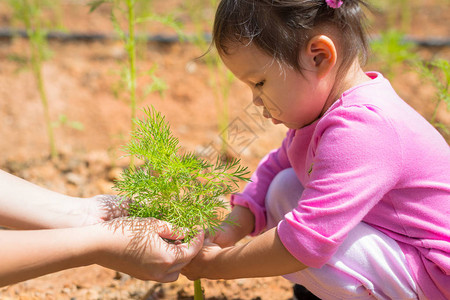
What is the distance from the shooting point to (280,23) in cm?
117

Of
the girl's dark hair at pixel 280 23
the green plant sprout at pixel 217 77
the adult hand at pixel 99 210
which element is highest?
the green plant sprout at pixel 217 77

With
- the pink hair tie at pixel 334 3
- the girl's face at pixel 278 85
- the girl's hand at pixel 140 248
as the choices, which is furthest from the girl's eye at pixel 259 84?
the girl's hand at pixel 140 248

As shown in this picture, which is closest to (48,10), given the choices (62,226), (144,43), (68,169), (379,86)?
(144,43)

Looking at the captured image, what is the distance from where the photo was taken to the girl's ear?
1.16m

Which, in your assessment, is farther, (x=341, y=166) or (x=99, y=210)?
(x=99, y=210)

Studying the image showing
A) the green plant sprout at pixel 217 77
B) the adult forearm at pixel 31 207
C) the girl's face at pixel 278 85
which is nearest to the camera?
the girl's face at pixel 278 85

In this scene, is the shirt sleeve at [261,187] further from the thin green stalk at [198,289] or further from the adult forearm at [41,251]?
the adult forearm at [41,251]

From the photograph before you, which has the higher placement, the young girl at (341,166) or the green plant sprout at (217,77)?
the green plant sprout at (217,77)

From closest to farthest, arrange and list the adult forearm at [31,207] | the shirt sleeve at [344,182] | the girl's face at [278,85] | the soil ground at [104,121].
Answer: the shirt sleeve at [344,182], the girl's face at [278,85], the adult forearm at [31,207], the soil ground at [104,121]

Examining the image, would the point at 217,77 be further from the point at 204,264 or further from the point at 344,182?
the point at 344,182

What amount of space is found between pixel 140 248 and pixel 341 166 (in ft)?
1.76

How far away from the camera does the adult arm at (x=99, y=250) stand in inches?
43.6

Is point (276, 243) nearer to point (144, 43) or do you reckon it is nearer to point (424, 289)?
point (424, 289)

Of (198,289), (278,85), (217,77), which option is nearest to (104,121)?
(217,77)
